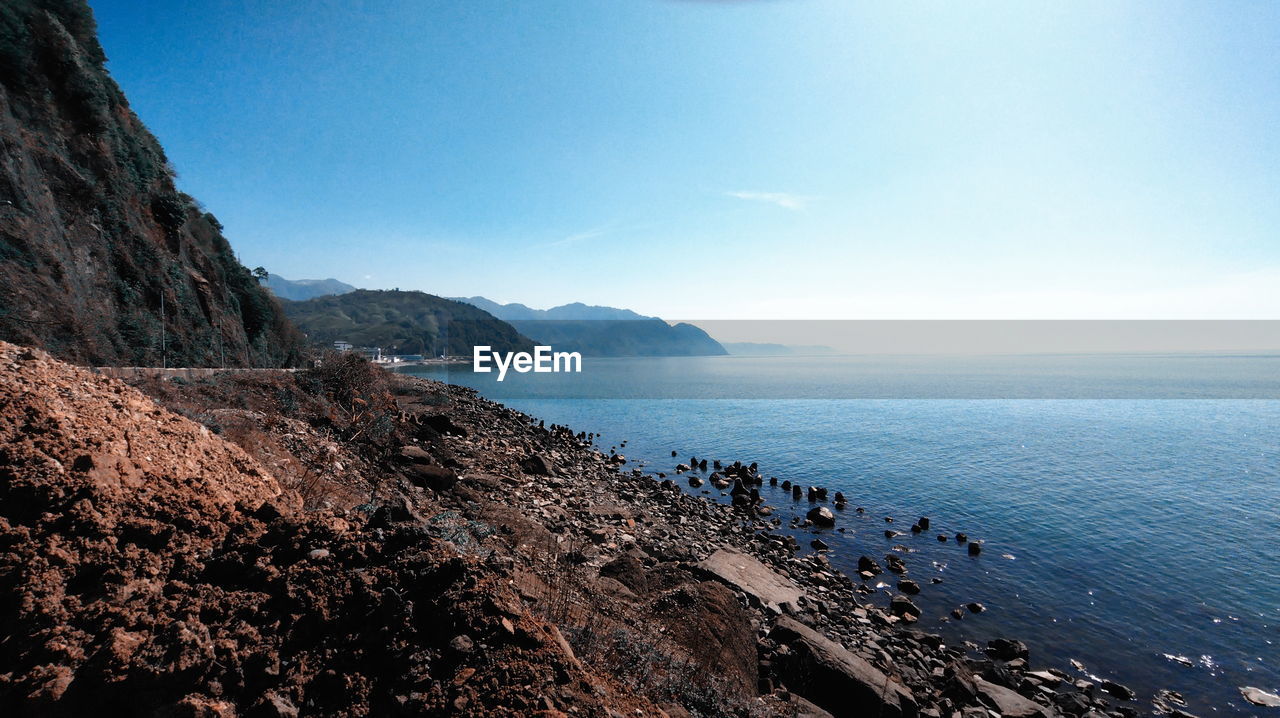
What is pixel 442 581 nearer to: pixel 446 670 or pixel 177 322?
pixel 446 670

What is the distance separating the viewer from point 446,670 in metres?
3.16

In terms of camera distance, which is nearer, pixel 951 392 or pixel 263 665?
pixel 263 665

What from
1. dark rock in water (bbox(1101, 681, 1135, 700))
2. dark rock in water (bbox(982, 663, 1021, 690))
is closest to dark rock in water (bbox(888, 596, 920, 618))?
dark rock in water (bbox(982, 663, 1021, 690))

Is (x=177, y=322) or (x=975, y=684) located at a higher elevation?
(x=177, y=322)

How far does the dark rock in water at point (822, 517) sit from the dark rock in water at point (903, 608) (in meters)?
6.01

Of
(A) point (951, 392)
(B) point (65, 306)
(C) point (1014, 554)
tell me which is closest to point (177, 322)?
(B) point (65, 306)

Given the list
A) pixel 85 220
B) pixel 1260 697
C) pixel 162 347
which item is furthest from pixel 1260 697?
pixel 85 220

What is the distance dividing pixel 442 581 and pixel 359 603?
0.54m

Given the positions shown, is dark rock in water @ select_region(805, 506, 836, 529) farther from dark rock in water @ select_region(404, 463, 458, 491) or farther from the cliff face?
the cliff face

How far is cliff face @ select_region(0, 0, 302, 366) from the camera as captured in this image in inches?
742

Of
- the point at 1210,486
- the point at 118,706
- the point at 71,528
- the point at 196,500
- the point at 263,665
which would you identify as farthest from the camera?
the point at 1210,486

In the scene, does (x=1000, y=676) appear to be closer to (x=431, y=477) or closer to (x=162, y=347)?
(x=431, y=477)

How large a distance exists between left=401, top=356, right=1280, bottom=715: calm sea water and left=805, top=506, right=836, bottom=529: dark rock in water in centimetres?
61

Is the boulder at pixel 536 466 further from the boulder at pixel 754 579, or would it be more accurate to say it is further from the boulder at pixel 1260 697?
the boulder at pixel 1260 697
